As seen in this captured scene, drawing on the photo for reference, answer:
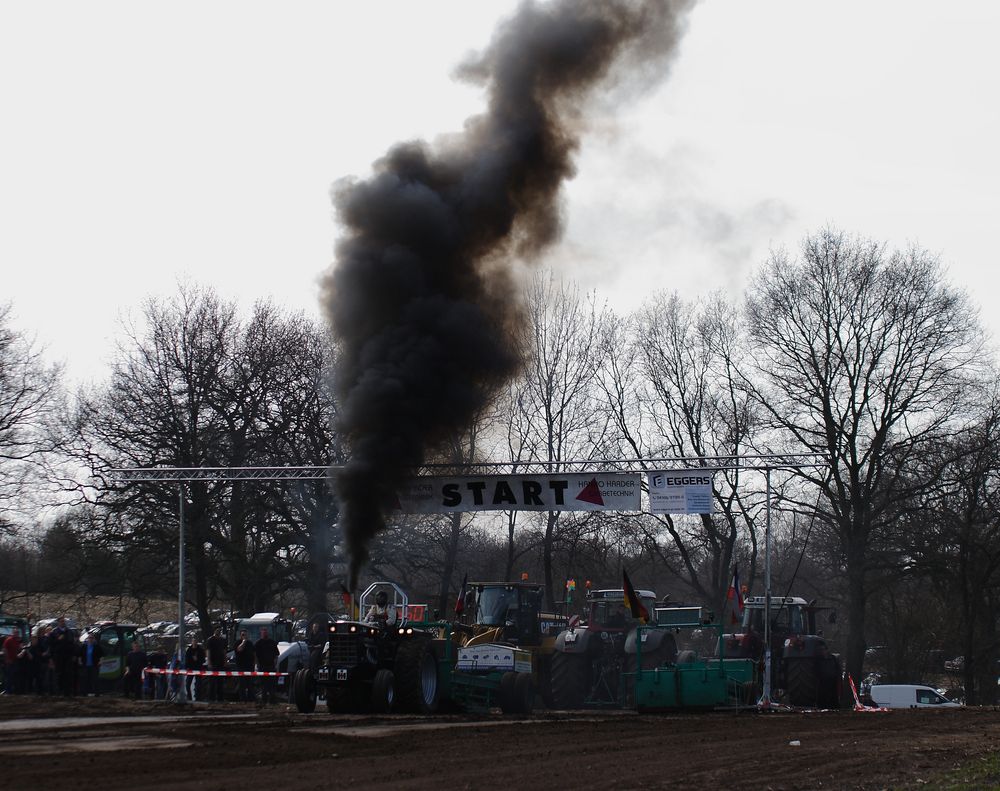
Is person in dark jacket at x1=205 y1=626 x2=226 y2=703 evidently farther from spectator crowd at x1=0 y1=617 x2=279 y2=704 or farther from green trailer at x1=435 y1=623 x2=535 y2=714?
green trailer at x1=435 y1=623 x2=535 y2=714

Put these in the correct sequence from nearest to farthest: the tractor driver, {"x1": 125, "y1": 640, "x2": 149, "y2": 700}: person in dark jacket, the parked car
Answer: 1. the tractor driver
2. {"x1": 125, "y1": 640, "x2": 149, "y2": 700}: person in dark jacket
3. the parked car

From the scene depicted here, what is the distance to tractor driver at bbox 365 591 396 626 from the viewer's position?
1897 cm

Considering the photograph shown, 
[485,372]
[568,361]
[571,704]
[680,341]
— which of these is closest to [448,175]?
[485,372]

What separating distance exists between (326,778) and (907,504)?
2853 centimetres

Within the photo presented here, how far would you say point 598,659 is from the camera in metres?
24.2

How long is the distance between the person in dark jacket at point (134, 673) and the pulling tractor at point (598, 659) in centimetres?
929

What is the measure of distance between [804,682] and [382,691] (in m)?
Answer: 10.7

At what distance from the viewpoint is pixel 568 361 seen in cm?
3747

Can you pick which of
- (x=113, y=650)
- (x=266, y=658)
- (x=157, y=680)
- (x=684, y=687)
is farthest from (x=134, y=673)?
(x=684, y=687)

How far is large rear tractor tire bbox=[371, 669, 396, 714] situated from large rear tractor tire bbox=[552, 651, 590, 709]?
6.30 metres

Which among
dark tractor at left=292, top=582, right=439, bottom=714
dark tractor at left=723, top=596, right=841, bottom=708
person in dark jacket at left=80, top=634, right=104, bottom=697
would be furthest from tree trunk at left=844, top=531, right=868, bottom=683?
person in dark jacket at left=80, top=634, right=104, bottom=697

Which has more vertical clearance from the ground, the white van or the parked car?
the parked car

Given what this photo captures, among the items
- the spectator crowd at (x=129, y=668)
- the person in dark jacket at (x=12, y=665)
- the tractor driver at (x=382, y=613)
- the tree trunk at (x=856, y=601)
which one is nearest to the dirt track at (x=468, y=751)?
the tractor driver at (x=382, y=613)

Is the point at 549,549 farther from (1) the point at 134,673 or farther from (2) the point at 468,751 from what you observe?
(2) the point at 468,751
